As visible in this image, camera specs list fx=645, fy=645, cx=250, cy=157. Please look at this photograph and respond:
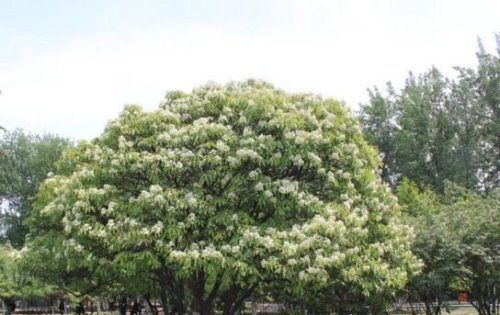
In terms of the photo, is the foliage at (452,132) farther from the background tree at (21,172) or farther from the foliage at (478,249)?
the background tree at (21,172)

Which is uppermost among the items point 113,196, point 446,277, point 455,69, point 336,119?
point 455,69

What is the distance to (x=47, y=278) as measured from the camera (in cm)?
1775

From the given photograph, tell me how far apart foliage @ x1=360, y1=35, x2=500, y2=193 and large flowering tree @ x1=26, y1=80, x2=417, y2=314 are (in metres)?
35.3

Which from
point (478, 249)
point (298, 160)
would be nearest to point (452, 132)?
point (478, 249)

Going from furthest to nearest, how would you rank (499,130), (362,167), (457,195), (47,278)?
(499,130) < (457,195) < (47,278) < (362,167)

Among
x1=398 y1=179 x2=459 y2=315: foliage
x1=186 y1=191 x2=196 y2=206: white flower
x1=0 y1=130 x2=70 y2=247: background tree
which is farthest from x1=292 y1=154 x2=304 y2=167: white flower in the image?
x1=0 y1=130 x2=70 y2=247: background tree

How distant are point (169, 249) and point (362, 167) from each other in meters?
5.58

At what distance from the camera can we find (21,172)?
64.7 metres

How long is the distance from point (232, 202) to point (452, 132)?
40.5m

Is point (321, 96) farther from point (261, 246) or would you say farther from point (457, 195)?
point (457, 195)

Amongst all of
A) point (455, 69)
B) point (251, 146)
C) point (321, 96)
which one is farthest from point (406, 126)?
point (251, 146)

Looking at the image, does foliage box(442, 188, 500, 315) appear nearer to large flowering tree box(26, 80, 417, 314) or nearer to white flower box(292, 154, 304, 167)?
large flowering tree box(26, 80, 417, 314)

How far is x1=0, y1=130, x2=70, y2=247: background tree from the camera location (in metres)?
63.2

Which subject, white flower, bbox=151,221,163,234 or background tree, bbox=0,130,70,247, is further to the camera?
background tree, bbox=0,130,70,247
